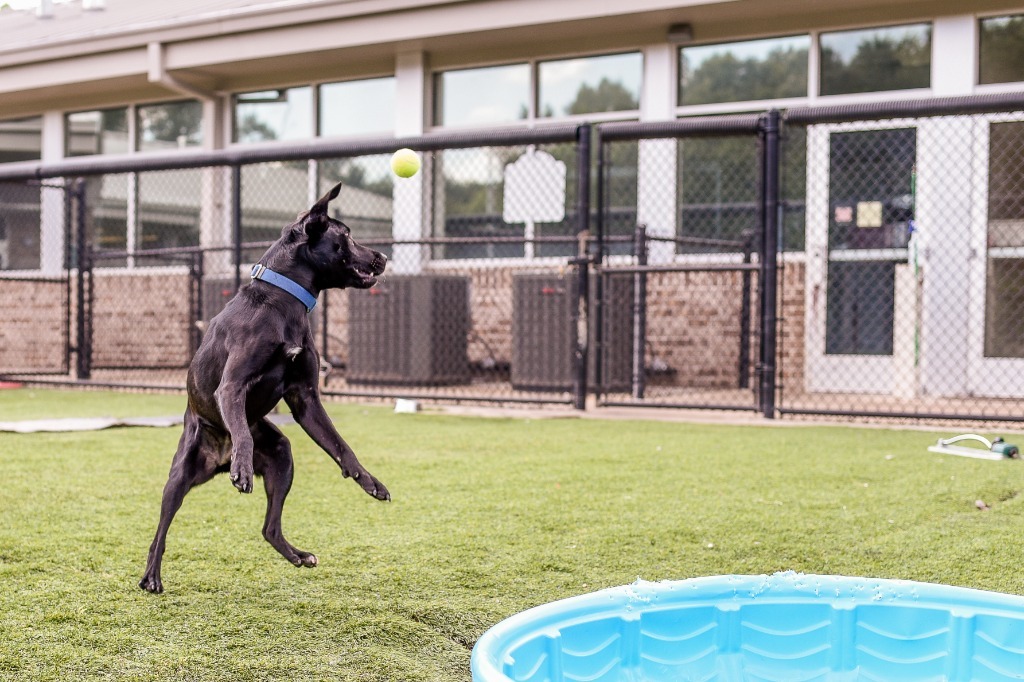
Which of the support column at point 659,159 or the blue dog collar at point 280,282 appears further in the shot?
the support column at point 659,159

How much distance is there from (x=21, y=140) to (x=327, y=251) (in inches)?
493

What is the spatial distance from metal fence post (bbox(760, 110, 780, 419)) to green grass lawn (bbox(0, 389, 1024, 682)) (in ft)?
3.38

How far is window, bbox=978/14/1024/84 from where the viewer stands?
8.30 metres

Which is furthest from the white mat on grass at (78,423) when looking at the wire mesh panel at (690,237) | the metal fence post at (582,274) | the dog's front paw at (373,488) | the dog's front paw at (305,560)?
the wire mesh panel at (690,237)

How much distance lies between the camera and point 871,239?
8641 mm

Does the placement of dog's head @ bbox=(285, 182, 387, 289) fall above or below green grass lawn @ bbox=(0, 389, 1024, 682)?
above

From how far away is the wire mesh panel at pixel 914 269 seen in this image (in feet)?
26.8

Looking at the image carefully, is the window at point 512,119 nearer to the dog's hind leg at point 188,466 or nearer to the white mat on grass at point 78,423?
the white mat on grass at point 78,423

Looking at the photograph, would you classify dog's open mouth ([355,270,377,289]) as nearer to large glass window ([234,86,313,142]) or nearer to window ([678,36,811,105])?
window ([678,36,811,105])

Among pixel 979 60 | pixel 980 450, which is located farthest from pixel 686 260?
pixel 980 450

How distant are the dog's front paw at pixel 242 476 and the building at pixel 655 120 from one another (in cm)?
602

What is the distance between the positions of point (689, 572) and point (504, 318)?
22.8 ft

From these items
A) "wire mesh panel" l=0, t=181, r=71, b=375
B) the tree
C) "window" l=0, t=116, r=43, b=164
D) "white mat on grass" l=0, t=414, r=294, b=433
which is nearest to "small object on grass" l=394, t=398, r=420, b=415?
"white mat on grass" l=0, t=414, r=294, b=433

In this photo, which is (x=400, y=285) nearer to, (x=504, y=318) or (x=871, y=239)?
(x=504, y=318)
